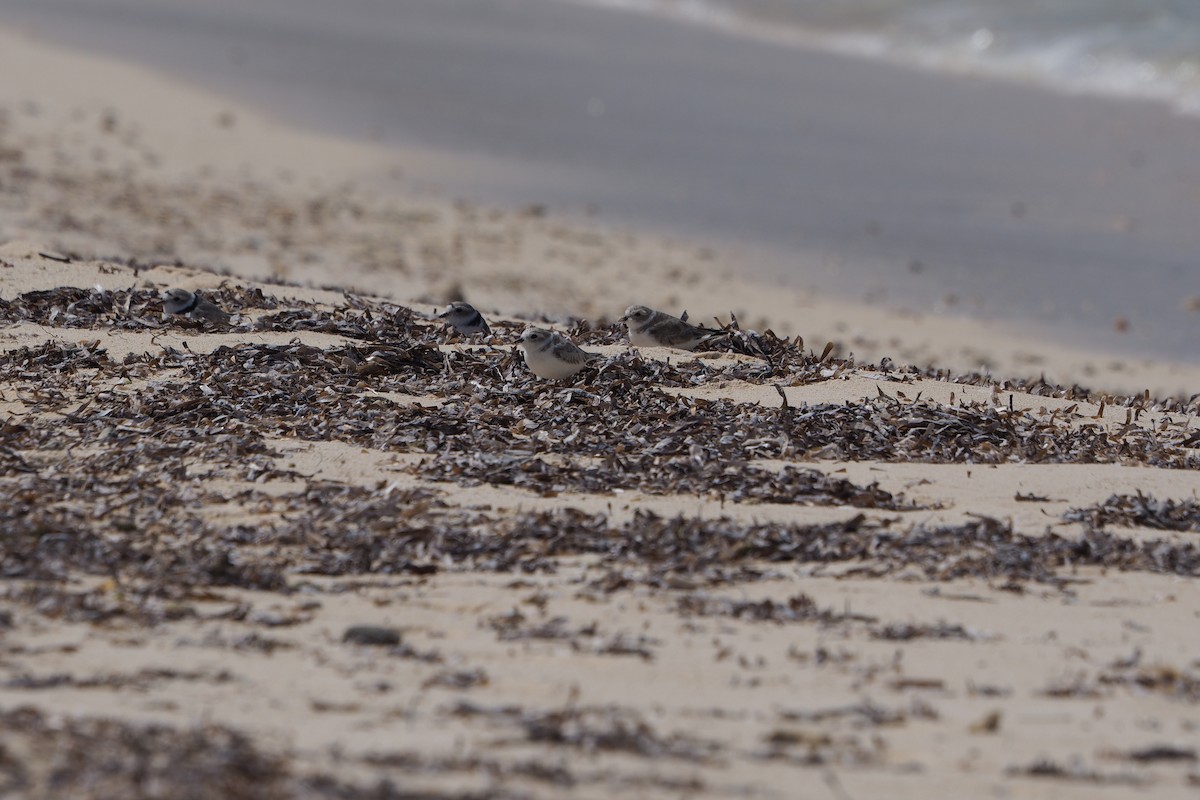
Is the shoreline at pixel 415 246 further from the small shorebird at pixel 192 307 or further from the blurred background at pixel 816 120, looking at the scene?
the small shorebird at pixel 192 307

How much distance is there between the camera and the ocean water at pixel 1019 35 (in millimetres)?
22703

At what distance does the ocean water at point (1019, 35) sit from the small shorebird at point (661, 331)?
51.1ft

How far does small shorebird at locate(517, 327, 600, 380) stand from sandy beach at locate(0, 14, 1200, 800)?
0.37 ft

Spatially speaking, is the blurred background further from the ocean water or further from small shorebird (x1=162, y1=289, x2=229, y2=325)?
small shorebird (x1=162, y1=289, x2=229, y2=325)

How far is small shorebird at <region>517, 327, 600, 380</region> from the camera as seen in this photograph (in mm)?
6195

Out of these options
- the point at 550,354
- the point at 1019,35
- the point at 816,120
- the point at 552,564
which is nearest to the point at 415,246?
the point at 550,354

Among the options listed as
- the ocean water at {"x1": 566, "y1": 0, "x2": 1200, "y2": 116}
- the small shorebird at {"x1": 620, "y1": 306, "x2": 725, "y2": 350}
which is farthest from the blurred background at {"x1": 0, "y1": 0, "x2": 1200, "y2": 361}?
the small shorebird at {"x1": 620, "y1": 306, "x2": 725, "y2": 350}

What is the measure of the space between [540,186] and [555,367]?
29.5 ft

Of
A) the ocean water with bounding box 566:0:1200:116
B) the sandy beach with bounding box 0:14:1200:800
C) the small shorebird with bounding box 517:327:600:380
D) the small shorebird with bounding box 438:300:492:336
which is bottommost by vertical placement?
the sandy beach with bounding box 0:14:1200:800

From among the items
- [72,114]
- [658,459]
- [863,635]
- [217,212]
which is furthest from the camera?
[72,114]

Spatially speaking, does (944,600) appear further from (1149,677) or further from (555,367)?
(555,367)

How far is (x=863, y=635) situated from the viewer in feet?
14.0

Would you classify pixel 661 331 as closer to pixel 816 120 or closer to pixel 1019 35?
pixel 816 120

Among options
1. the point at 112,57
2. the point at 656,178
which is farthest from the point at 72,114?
the point at 656,178
